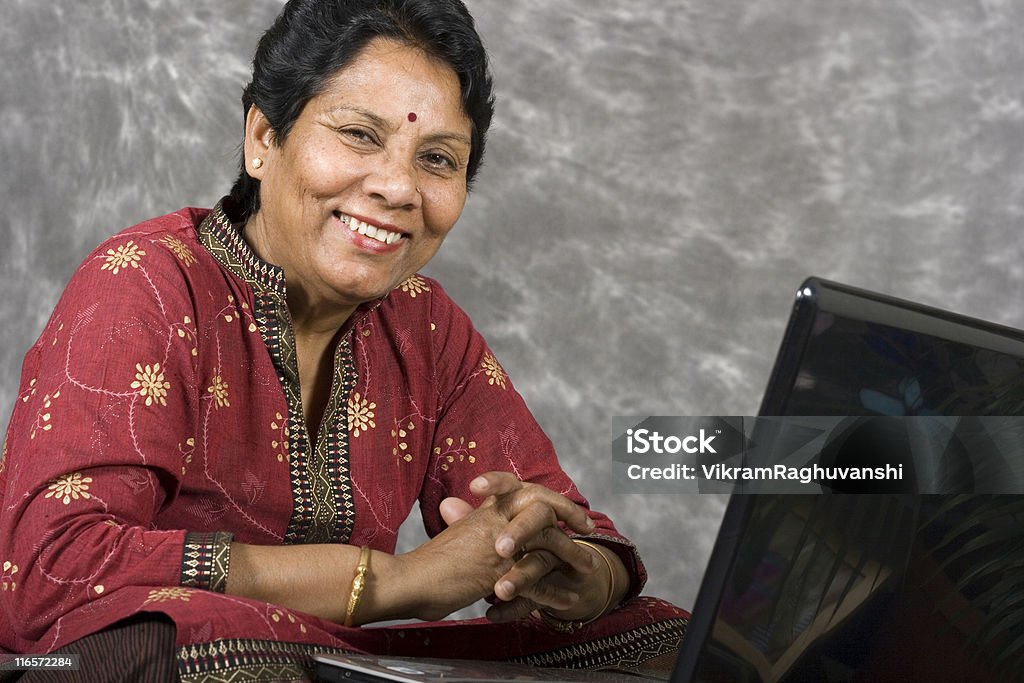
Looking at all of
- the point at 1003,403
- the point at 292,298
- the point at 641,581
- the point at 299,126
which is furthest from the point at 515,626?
the point at 1003,403

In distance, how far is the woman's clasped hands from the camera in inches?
60.6

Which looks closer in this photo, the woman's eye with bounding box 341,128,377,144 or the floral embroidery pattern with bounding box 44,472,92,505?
the floral embroidery pattern with bounding box 44,472,92,505

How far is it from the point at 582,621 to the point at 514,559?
0.60ft

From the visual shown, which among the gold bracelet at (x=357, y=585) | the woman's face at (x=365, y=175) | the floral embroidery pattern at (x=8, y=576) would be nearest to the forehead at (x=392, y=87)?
the woman's face at (x=365, y=175)

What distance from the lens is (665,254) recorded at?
3.34 meters

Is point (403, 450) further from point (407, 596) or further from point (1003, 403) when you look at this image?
point (1003, 403)

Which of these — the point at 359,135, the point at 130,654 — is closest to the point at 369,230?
the point at 359,135

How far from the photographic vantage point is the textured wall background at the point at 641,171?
331cm

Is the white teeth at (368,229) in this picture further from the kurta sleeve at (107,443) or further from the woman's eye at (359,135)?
the kurta sleeve at (107,443)

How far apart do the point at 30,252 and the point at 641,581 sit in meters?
2.11

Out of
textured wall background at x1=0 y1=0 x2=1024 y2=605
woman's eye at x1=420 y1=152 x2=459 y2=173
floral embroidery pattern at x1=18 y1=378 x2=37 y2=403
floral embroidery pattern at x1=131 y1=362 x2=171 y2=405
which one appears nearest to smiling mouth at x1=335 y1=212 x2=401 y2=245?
woman's eye at x1=420 y1=152 x2=459 y2=173

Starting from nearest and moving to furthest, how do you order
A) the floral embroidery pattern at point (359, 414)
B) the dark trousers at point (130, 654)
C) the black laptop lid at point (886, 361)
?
the black laptop lid at point (886, 361), the dark trousers at point (130, 654), the floral embroidery pattern at point (359, 414)

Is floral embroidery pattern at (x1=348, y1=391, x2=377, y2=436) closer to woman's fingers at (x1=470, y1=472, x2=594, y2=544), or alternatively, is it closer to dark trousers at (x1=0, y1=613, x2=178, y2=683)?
woman's fingers at (x1=470, y1=472, x2=594, y2=544)

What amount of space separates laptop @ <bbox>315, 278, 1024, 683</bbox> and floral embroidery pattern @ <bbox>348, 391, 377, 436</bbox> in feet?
3.23
